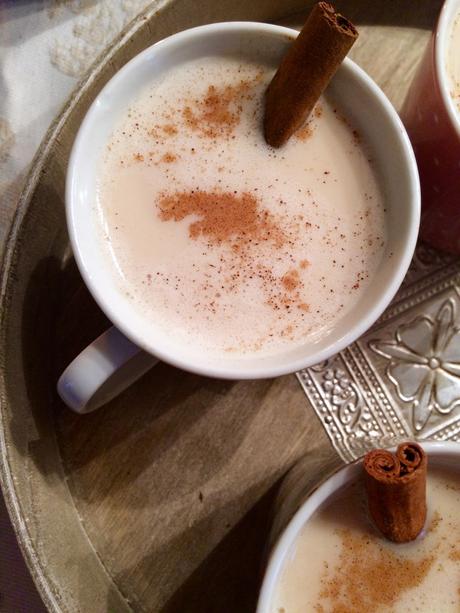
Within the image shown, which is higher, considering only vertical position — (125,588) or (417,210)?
(417,210)

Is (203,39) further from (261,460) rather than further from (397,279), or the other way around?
(261,460)

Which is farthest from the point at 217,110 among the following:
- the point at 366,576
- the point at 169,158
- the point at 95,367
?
the point at 366,576

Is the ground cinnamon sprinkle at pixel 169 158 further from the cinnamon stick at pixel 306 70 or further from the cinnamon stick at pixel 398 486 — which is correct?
the cinnamon stick at pixel 398 486

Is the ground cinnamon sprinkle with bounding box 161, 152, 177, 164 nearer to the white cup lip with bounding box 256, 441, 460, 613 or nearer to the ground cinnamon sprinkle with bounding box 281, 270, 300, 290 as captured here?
the ground cinnamon sprinkle with bounding box 281, 270, 300, 290

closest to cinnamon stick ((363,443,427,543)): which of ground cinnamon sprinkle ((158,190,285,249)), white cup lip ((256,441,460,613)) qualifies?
white cup lip ((256,441,460,613))

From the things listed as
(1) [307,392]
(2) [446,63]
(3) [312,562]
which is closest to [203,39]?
(2) [446,63]

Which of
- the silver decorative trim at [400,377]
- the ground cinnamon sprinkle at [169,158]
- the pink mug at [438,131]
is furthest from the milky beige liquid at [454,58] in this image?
the ground cinnamon sprinkle at [169,158]
